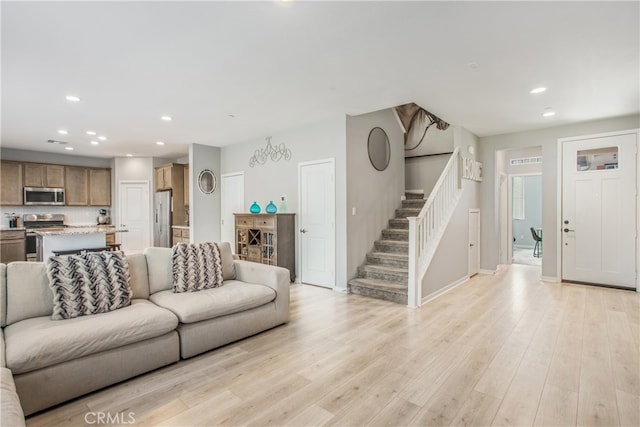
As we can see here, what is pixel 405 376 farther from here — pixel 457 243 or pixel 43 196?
pixel 43 196

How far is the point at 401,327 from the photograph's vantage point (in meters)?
3.42

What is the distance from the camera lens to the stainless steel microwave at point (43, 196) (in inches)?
281

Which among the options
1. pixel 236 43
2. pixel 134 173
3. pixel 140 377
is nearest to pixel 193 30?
pixel 236 43

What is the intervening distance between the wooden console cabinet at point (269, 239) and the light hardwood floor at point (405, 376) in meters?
1.55

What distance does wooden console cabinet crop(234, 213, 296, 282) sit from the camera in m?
5.23

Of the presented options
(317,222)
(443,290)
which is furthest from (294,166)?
(443,290)

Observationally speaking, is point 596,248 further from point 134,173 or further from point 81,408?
point 134,173

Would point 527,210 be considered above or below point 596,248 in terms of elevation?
Result: above

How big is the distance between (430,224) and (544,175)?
2.73 m

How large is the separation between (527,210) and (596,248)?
560 cm

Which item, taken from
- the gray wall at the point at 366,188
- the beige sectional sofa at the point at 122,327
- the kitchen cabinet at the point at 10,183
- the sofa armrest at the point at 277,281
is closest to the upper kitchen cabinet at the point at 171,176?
the kitchen cabinet at the point at 10,183

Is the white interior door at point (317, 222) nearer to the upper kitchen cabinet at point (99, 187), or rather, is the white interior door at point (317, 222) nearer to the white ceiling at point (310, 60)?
the white ceiling at point (310, 60)

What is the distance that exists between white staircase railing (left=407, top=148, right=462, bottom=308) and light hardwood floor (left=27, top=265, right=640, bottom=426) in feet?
1.31

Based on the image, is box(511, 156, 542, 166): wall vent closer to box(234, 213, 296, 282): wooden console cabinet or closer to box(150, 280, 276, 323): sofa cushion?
box(234, 213, 296, 282): wooden console cabinet
